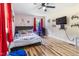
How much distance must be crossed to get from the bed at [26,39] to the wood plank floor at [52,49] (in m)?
0.10

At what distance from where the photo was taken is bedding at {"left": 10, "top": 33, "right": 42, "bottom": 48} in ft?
5.51

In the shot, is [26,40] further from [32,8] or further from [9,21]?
[32,8]

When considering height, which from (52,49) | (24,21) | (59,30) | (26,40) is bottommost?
(52,49)

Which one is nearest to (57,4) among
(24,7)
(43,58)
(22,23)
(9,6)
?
(24,7)

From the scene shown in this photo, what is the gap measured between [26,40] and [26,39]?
19 millimetres

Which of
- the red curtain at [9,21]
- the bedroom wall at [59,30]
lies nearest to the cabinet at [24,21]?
the red curtain at [9,21]

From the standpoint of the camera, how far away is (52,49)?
1.75 metres

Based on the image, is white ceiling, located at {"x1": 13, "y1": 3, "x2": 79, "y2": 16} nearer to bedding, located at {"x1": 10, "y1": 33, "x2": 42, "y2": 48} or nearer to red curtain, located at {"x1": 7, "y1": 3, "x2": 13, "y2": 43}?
red curtain, located at {"x1": 7, "y1": 3, "x2": 13, "y2": 43}

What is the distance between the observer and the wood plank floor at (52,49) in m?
1.69

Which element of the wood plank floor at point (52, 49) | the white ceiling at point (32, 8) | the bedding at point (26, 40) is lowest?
the wood plank floor at point (52, 49)

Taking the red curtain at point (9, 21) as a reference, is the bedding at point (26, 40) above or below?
below

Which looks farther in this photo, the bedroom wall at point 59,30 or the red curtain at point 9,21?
the bedroom wall at point 59,30

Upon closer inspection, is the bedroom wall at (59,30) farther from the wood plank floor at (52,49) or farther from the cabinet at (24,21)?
the cabinet at (24,21)

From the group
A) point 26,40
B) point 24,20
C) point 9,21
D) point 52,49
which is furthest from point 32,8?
point 52,49
